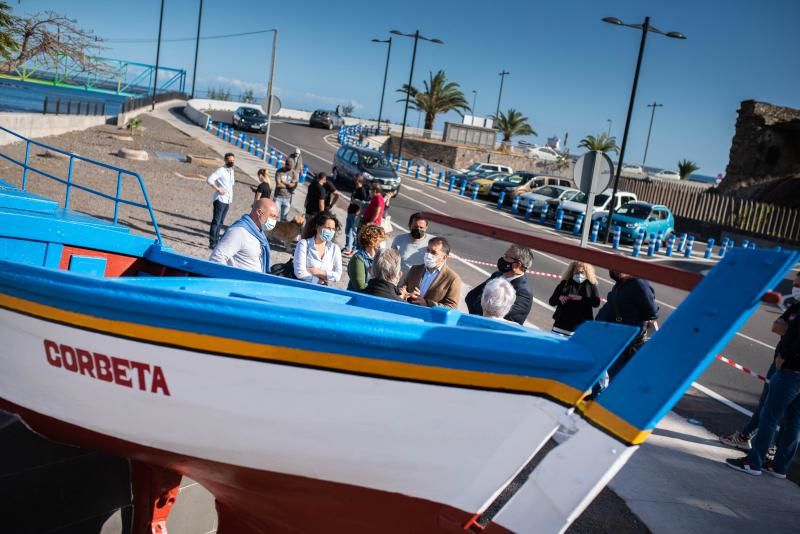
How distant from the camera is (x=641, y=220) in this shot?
2659 centimetres

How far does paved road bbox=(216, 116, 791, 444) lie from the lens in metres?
9.32

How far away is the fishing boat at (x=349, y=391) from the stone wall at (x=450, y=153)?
50.8 metres

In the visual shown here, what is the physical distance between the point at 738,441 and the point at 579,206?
21.8m

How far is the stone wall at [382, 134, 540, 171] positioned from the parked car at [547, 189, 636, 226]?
79.5 feet

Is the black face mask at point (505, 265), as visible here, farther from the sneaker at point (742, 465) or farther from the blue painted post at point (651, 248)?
the blue painted post at point (651, 248)

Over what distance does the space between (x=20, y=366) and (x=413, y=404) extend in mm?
2421

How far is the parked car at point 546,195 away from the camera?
30.1 meters

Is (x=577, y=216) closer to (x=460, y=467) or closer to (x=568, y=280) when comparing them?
(x=568, y=280)

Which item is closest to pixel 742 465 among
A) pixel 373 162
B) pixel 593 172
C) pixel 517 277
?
pixel 517 277

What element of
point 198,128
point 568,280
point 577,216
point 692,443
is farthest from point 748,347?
point 198,128

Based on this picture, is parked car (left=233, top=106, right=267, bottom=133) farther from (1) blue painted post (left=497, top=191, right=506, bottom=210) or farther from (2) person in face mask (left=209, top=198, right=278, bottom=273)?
(2) person in face mask (left=209, top=198, right=278, bottom=273)

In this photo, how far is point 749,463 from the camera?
6.75 meters

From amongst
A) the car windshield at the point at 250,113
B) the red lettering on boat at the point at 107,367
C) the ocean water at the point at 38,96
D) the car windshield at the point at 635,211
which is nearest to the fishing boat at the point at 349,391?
the red lettering on boat at the point at 107,367

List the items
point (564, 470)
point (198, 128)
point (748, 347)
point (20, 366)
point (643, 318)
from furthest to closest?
point (198, 128) < point (748, 347) < point (643, 318) < point (20, 366) < point (564, 470)
